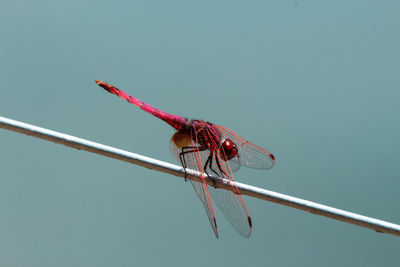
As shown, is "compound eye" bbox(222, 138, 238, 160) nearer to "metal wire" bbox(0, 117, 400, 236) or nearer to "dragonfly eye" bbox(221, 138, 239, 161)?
"dragonfly eye" bbox(221, 138, 239, 161)

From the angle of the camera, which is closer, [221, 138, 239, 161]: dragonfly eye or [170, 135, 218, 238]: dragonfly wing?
[170, 135, 218, 238]: dragonfly wing

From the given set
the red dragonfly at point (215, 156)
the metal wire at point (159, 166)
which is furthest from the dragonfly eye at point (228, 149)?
the metal wire at point (159, 166)

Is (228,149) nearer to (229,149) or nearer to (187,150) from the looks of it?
(229,149)

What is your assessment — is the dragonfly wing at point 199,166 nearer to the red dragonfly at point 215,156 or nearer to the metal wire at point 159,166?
the red dragonfly at point 215,156

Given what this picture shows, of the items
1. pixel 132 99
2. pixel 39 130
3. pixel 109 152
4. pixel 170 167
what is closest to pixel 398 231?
pixel 170 167

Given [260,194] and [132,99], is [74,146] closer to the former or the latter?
[260,194]

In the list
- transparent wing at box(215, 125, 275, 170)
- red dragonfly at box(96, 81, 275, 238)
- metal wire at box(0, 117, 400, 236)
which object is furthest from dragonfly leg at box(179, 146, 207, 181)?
metal wire at box(0, 117, 400, 236)
